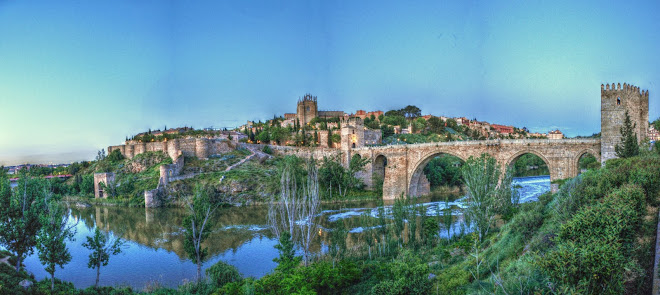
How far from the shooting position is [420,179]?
124 ft

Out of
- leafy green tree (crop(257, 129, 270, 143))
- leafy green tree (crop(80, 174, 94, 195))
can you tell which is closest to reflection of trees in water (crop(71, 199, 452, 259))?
leafy green tree (crop(80, 174, 94, 195))

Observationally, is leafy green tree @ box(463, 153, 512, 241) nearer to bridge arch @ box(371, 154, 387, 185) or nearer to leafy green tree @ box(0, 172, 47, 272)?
leafy green tree @ box(0, 172, 47, 272)

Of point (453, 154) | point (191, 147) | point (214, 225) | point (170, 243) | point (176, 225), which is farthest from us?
point (191, 147)

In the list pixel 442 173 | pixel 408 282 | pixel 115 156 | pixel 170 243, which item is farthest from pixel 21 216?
pixel 115 156

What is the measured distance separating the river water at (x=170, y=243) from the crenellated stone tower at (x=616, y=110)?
983 cm

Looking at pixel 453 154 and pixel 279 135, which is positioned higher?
pixel 279 135

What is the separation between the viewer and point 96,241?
1271 centimetres

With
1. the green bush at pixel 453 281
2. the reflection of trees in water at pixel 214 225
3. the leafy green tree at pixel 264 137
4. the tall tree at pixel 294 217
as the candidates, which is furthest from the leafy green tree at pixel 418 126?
the green bush at pixel 453 281

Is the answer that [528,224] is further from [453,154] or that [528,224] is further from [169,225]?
[169,225]

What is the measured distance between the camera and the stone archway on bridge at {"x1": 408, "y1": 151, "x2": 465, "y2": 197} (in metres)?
34.5

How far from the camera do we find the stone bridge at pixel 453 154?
25.5 metres

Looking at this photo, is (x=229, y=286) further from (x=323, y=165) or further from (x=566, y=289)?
(x=323, y=165)

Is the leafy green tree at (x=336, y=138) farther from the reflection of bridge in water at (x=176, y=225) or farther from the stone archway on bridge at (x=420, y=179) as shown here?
the reflection of bridge in water at (x=176, y=225)

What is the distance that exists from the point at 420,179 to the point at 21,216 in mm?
32000
